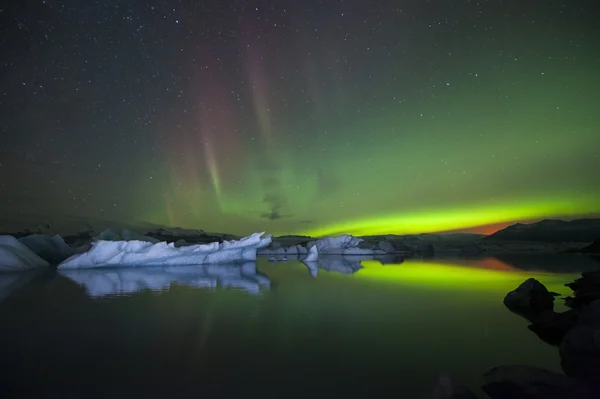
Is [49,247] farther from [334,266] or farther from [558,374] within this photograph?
[558,374]

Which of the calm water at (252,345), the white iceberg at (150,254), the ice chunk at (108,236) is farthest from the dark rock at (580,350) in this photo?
the ice chunk at (108,236)

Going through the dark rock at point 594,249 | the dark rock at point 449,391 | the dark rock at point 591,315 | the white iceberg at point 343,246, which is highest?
the white iceberg at point 343,246

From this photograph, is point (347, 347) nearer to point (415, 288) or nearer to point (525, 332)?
point (525, 332)

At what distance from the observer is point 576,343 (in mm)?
4363

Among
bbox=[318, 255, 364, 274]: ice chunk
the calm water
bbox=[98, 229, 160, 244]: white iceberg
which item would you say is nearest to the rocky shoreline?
the calm water

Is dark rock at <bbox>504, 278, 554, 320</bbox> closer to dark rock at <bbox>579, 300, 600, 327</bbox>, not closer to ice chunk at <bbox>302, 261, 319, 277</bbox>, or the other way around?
dark rock at <bbox>579, 300, 600, 327</bbox>

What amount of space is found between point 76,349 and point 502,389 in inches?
196

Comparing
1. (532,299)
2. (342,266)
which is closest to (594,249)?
(342,266)

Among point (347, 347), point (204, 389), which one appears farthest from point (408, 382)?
point (204, 389)

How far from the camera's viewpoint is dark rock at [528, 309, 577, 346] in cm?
576

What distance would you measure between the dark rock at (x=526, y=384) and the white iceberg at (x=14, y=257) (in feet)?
67.0

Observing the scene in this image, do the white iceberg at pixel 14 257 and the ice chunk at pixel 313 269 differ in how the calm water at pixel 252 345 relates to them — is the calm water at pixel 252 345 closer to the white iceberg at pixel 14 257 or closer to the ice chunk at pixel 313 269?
the ice chunk at pixel 313 269

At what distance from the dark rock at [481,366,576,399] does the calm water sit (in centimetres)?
47

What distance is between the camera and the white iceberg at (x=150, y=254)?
20.4 meters
